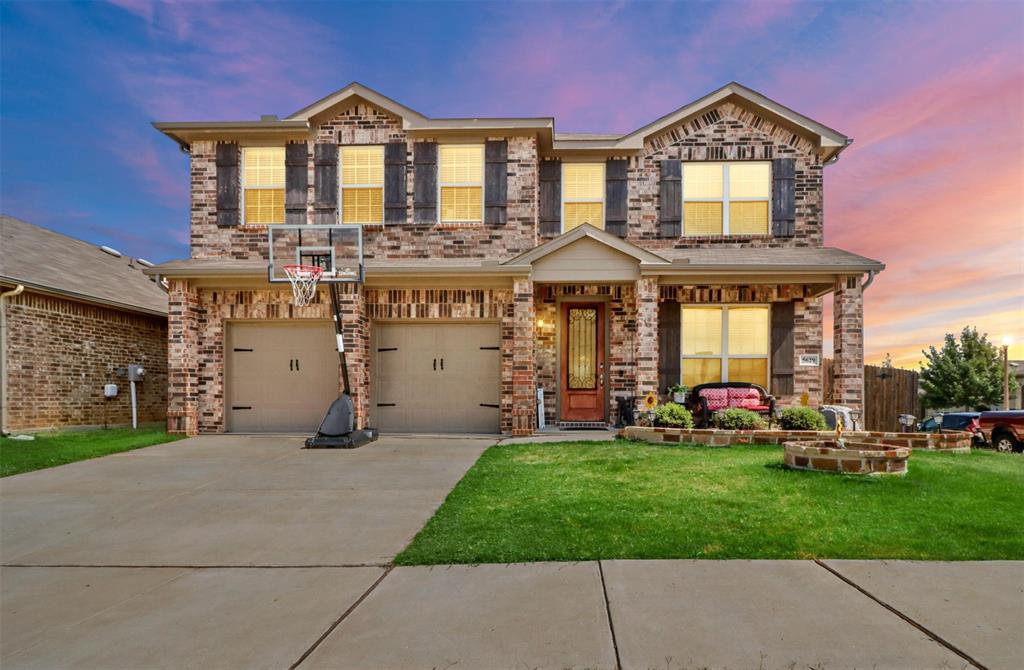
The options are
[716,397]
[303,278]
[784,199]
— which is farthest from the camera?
[784,199]

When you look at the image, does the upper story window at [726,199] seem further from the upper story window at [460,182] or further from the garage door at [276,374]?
the garage door at [276,374]

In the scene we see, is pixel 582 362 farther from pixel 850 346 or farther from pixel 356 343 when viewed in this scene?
pixel 850 346

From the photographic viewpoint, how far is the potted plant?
1086 cm

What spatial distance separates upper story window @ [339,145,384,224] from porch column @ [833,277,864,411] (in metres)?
9.43

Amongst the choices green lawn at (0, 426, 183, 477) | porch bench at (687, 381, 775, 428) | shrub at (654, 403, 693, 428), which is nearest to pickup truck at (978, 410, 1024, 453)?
porch bench at (687, 381, 775, 428)

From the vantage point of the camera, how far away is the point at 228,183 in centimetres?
1166

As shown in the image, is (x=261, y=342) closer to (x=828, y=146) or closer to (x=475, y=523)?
(x=475, y=523)

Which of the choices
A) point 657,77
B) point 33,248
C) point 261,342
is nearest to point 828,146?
point 657,77

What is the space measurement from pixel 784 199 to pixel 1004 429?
20.6 ft

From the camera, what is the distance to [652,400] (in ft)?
32.5

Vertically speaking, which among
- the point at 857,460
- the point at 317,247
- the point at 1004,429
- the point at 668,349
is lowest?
the point at 1004,429

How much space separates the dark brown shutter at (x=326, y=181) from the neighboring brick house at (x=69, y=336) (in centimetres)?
402

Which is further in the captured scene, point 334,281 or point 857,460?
point 334,281

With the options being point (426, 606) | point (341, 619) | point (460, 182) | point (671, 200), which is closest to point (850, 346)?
point (671, 200)
